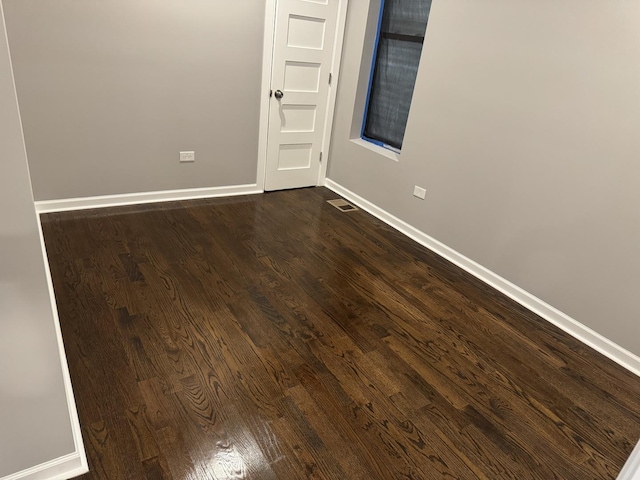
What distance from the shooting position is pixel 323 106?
425 centimetres

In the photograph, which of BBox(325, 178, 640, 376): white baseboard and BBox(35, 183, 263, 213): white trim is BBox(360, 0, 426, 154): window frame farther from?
BBox(35, 183, 263, 213): white trim

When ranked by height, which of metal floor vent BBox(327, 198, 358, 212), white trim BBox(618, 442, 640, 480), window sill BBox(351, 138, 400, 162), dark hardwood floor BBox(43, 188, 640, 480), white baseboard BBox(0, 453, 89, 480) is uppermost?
white trim BBox(618, 442, 640, 480)

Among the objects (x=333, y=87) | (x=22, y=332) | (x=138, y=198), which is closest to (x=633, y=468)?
(x=22, y=332)

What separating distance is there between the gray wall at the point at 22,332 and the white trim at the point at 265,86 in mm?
2935

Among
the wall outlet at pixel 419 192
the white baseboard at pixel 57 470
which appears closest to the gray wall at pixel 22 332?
the white baseboard at pixel 57 470

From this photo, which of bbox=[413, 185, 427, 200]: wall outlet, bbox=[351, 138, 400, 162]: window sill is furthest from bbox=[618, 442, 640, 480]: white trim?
bbox=[351, 138, 400, 162]: window sill

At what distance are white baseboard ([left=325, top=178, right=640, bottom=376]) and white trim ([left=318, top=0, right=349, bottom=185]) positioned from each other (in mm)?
587

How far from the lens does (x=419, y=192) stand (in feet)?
11.8

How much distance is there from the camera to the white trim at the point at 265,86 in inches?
142

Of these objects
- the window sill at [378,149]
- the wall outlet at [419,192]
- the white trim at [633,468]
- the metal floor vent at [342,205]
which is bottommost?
the metal floor vent at [342,205]

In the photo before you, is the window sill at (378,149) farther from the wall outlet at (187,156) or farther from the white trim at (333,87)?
the wall outlet at (187,156)

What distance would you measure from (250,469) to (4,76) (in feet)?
→ 4.72

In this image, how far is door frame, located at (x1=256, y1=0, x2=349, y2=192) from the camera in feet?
11.9

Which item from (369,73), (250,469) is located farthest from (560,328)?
(369,73)
